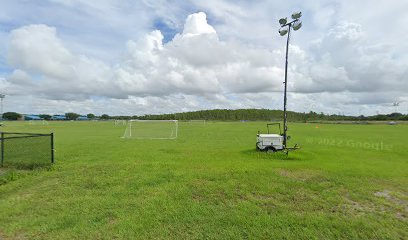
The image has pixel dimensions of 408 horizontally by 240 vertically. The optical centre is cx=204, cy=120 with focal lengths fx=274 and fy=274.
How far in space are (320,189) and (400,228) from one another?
2494 mm

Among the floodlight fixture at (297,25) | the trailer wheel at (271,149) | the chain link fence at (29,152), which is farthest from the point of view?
the trailer wheel at (271,149)

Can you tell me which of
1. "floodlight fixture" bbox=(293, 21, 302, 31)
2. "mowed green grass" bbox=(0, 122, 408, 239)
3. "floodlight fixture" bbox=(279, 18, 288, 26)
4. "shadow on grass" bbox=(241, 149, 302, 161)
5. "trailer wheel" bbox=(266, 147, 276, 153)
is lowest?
"mowed green grass" bbox=(0, 122, 408, 239)

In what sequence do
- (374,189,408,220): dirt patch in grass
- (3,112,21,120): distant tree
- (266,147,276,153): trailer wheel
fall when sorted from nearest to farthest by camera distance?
1. (374,189,408,220): dirt patch in grass
2. (266,147,276,153): trailer wheel
3. (3,112,21,120): distant tree

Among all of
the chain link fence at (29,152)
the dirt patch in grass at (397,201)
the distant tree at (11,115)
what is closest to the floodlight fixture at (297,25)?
the dirt patch in grass at (397,201)

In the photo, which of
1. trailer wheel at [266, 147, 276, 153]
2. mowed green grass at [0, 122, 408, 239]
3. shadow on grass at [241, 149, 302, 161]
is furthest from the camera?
trailer wheel at [266, 147, 276, 153]

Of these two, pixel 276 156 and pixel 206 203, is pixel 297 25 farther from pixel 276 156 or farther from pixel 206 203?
pixel 206 203

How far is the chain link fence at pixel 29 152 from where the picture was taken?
10.6 meters

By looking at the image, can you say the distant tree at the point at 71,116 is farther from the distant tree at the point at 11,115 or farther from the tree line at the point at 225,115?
the distant tree at the point at 11,115

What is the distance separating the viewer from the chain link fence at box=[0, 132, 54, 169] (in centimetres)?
1065

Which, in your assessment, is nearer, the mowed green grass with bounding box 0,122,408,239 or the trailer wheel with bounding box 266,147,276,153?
the mowed green grass with bounding box 0,122,408,239

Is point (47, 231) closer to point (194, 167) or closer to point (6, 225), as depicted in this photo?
point (6, 225)

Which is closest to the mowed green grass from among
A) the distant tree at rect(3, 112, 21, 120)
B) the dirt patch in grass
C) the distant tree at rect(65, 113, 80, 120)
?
the dirt patch in grass

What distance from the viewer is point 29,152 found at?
11.5 m

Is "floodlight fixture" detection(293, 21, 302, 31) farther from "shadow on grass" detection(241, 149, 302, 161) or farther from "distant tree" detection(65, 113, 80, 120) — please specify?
"distant tree" detection(65, 113, 80, 120)
